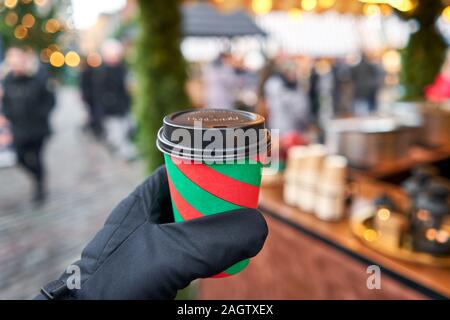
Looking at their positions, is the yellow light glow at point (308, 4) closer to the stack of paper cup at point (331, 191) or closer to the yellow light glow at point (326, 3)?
the yellow light glow at point (326, 3)

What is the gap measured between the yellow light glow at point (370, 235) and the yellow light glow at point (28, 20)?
23.3 feet

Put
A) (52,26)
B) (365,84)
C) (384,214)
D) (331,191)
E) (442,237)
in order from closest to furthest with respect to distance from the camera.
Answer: (442,237) < (384,214) < (331,191) < (52,26) < (365,84)

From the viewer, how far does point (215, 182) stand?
0.74 meters

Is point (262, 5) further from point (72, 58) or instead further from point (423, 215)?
point (72, 58)

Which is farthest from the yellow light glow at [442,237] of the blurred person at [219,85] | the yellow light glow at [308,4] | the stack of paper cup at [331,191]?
the blurred person at [219,85]

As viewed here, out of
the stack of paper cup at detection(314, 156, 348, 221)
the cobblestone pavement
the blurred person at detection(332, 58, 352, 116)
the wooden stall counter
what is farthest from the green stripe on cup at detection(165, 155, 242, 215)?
the blurred person at detection(332, 58, 352, 116)

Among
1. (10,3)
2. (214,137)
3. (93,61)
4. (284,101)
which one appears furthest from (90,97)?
(214,137)

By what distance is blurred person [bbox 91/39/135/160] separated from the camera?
683cm

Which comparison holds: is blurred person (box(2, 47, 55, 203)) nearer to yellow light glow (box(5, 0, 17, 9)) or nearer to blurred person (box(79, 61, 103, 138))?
yellow light glow (box(5, 0, 17, 9))

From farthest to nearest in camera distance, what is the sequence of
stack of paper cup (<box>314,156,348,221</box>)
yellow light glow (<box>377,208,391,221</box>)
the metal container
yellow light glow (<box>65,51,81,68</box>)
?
1. yellow light glow (<box>65,51,81,68</box>)
2. the metal container
3. stack of paper cup (<box>314,156,348,221</box>)
4. yellow light glow (<box>377,208,391,221</box>)

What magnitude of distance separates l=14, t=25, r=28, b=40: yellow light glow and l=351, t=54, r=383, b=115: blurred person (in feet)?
20.7

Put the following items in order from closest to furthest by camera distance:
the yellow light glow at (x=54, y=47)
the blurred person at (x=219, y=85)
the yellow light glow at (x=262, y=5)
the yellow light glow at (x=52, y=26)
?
the yellow light glow at (x=262, y=5) → the blurred person at (x=219, y=85) → the yellow light glow at (x=52, y=26) → the yellow light glow at (x=54, y=47)

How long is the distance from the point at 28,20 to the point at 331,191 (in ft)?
22.8

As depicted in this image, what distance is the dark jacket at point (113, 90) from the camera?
22.4 ft
